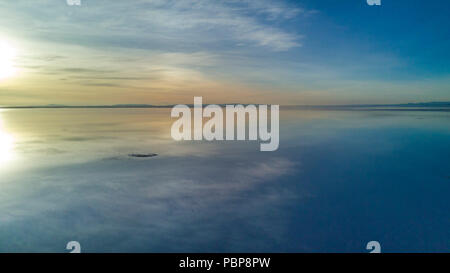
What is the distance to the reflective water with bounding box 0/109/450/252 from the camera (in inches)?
192

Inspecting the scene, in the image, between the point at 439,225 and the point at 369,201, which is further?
the point at 369,201

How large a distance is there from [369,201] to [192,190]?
350 cm

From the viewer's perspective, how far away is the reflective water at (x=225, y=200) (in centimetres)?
487

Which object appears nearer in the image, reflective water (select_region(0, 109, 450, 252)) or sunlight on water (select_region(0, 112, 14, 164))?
reflective water (select_region(0, 109, 450, 252))

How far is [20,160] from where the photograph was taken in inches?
390

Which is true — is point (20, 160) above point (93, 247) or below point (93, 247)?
above

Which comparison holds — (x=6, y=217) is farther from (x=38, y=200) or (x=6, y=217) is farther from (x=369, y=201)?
(x=369, y=201)

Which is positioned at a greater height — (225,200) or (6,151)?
(6,151)

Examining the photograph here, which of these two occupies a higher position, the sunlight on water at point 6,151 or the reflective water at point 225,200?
the sunlight on water at point 6,151

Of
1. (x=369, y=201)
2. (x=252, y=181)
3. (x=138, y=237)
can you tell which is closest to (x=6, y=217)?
(x=138, y=237)

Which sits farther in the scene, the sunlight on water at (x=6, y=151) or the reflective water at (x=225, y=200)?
the sunlight on water at (x=6, y=151)

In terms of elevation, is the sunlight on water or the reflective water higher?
the sunlight on water

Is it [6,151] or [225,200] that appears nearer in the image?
[225,200]

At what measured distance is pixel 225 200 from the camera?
646 centimetres
